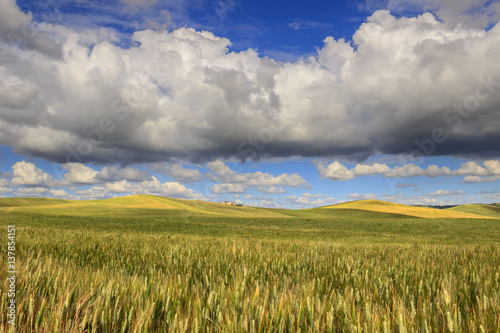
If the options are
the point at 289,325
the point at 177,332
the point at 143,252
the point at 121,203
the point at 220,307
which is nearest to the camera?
the point at 177,332

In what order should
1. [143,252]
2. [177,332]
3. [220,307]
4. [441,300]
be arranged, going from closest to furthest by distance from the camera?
1. [177,332]
2. [220,307]
3. [441,300]
4. [143,252]

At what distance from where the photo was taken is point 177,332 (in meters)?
1.81

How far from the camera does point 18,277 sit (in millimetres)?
3037

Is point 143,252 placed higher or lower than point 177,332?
lower

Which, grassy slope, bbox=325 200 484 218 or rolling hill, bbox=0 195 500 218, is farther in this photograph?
grassy slope, bbox=325 200 484 218

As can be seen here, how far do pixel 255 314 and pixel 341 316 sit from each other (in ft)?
2.13

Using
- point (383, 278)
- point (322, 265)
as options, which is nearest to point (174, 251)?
point (322, 265)

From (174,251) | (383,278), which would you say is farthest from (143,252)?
(383,278)

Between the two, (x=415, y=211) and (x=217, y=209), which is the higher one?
(x=217, y=209)

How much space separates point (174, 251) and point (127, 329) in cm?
468

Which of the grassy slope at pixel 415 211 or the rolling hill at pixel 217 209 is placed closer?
the rolling hill at pixel 217 209

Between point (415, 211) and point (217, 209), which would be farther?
point (415, 211)

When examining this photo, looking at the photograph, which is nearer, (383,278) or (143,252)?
(383,278)

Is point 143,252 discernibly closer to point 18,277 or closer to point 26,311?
point 18,277
